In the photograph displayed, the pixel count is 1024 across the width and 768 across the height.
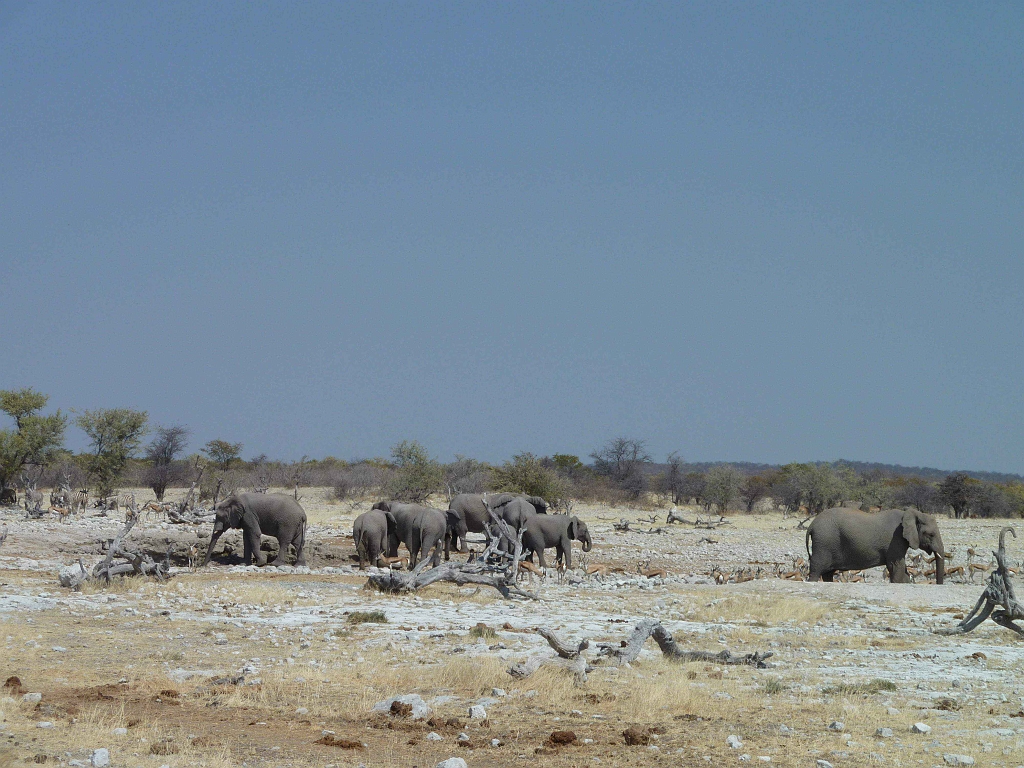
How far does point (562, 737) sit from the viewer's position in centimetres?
916

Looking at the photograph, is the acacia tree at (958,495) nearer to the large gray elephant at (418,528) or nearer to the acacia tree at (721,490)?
the acacia tree at (721,490)

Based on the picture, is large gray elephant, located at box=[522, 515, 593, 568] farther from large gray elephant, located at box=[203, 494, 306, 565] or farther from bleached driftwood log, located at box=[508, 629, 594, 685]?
bleached driftwood log, located at box=[508, 629, 594, 685]

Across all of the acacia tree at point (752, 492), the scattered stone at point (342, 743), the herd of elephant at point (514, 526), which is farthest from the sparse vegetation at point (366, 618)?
the acacia tree at point (752, 492)

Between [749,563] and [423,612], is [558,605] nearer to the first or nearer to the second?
[423,612]

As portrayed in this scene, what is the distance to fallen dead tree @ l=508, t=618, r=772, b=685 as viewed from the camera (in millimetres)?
11617

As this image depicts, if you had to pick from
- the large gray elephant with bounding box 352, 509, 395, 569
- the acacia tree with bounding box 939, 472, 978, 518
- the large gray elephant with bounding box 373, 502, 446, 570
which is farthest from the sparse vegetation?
the acacia tree with bounding box 939, 472, 978, 518

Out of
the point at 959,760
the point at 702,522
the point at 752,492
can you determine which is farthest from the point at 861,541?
the point at 752,492

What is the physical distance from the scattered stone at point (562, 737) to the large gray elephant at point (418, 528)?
1680 cm

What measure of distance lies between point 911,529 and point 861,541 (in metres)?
1.16

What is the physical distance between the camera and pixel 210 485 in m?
53.4

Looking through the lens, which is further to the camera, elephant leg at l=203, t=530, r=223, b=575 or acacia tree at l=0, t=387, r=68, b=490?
acacia tree at l=0, t=387, r=68, b=490

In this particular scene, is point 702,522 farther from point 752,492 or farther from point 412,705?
point 412,705

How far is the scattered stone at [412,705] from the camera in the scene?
994 centimetres

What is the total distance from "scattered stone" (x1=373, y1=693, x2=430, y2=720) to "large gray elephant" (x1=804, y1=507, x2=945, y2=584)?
16.9m
